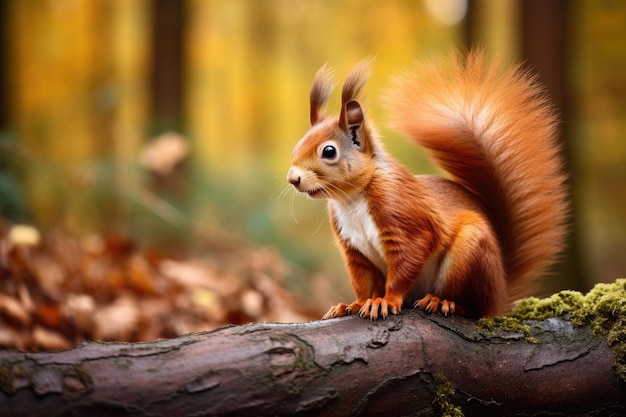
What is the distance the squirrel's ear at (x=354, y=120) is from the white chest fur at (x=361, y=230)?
0.19 meters

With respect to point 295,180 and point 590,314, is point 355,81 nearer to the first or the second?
point 295,180

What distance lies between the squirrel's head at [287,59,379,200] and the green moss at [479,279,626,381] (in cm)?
57

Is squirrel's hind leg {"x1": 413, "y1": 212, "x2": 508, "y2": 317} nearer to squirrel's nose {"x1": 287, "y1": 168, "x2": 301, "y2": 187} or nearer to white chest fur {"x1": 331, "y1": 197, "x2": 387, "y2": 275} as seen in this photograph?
white chest fur {"x1": 331, "y1": 197, "x2": 387, "y2": 275}

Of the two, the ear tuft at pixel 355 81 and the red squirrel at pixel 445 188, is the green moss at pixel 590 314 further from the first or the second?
the ear tuft at pixel 355 81

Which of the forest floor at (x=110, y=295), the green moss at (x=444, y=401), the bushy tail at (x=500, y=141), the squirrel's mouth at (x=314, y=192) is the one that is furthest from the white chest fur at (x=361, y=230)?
the forest floor at (x=110, y=295)

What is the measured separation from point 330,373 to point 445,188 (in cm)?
84

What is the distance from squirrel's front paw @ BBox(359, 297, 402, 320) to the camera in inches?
71.1

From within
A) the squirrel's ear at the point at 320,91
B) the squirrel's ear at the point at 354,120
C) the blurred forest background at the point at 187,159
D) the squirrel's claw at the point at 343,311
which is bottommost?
the squirrel's claw at the point at 343,311

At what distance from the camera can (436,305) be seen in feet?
6.33

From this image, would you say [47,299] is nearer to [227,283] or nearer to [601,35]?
[227,283]

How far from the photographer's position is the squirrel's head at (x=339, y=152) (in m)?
1.96

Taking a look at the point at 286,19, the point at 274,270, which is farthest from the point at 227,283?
the point at 286,19

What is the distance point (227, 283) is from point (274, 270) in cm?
50

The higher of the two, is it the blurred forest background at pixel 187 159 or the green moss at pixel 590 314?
the blurred forest background at pixel 187 159
